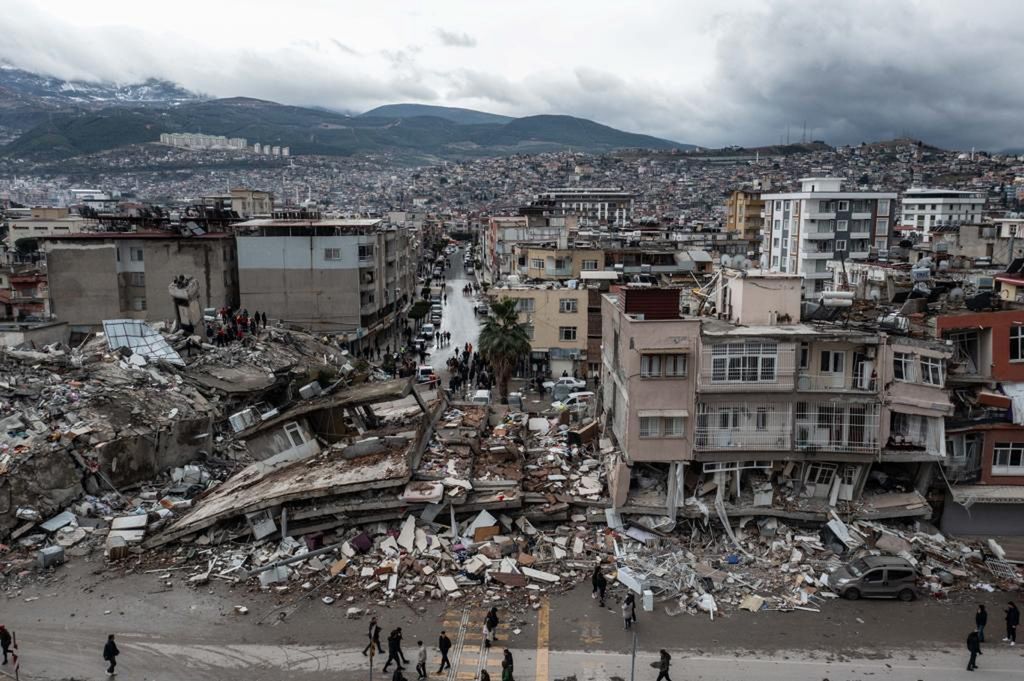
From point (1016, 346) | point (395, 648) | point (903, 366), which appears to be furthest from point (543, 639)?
point (1016, 346)

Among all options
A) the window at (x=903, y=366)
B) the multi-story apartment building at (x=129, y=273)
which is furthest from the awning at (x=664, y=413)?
the multi-story apartment building at (x=129, y=273)

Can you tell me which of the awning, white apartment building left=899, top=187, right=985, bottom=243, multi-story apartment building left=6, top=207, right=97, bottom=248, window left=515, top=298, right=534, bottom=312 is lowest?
the awning

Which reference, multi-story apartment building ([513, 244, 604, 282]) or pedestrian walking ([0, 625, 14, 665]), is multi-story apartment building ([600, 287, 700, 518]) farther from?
multi-story apartment building ([513, 244, 604, 282])

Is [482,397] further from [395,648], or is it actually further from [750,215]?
[750,215]

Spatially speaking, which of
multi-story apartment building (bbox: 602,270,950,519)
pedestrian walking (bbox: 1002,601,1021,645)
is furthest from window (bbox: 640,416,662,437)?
pedestrian walking (bbox: 1002,601,1021,645)

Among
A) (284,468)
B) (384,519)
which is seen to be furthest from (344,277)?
(384,519)

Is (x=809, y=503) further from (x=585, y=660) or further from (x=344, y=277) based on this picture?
(x=344, y=277)

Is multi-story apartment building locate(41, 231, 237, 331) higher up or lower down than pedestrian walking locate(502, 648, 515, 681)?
higher up

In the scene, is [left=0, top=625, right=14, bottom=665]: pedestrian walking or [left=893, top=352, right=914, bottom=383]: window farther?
[left=893, top=352, right=914, bottom=383]: window
